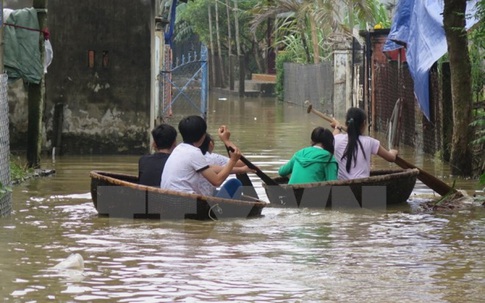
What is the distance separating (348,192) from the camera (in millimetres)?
12383

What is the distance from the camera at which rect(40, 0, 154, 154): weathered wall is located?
1916 centimetres

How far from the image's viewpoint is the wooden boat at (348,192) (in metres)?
12.3

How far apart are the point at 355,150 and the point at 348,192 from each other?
0.63 metres

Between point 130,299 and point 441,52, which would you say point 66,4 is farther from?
point 130,299

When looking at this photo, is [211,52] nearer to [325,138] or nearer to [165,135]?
[325,138]

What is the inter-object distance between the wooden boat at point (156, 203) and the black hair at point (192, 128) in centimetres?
66

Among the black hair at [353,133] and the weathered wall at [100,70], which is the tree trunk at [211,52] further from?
the black hair at [353,133]

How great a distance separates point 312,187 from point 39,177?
4.91 meters

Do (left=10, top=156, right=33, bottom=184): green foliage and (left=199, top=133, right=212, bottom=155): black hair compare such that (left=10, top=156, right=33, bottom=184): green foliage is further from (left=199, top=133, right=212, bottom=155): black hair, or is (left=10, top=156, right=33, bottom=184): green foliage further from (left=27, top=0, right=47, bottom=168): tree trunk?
(left=199, top=133, right=212, bottom=155): black hair

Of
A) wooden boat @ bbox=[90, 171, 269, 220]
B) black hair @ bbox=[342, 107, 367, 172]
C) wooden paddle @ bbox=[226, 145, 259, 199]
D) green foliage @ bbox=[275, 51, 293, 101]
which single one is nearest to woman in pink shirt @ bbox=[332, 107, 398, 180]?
black hair @ bbox=[342, 107, 367, 172]

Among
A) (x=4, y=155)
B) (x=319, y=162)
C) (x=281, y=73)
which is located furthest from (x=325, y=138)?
(x=281, y=73)

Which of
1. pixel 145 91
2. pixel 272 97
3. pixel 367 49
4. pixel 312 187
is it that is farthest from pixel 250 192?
pixel 272 97

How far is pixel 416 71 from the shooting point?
1906 cm

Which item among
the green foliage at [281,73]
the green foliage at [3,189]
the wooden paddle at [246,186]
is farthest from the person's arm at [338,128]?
the green foliage at [281,73]
